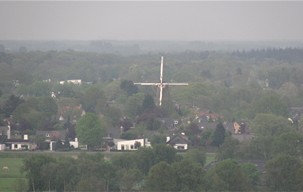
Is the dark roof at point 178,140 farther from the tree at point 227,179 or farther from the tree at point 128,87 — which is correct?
the tree at point 128,87

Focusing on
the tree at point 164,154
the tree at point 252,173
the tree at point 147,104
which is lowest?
the tree at point 147,104

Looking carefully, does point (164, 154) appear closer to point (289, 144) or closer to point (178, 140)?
point (289, 144)

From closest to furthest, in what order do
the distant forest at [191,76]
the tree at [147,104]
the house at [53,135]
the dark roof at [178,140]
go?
the dark roof at [178,140] < the house at [53,135] < the tree at [147,104] < the distant forest at [191,76]

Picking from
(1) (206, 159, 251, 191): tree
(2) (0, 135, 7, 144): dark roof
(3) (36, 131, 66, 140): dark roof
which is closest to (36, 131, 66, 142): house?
(3) (36, 131, 66, 140): dark roof

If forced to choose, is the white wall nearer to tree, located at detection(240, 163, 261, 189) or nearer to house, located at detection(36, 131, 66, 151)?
house, located at detection(36, 131, 66, 151)

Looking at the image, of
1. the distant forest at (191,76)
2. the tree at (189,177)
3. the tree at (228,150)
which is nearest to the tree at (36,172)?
the tree at (189,177)

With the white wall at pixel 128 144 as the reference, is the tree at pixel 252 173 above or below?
above

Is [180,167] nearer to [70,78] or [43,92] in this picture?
[43,92]
